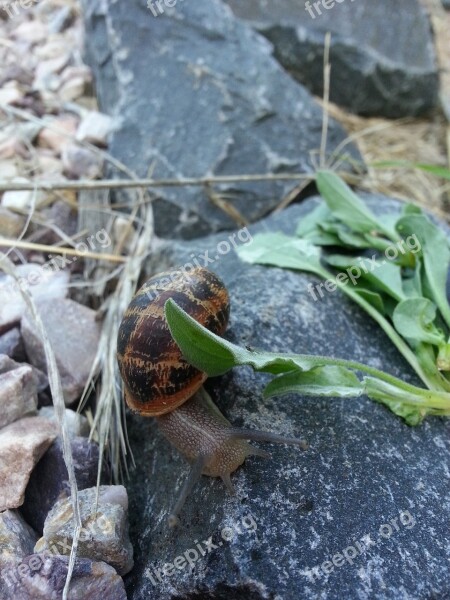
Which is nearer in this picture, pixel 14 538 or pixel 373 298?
pixel 14 538

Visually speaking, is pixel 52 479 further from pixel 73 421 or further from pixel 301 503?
pixel 301 503

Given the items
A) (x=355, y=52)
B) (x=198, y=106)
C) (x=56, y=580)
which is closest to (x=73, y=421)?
(x=56, y=580)

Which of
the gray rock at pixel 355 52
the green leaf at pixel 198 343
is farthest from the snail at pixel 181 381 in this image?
the gray rock at pixel 355 52

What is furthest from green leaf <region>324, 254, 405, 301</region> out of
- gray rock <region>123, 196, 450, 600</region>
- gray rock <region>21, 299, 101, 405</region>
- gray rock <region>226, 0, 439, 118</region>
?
gray rock <region>226, 0, 439, 118</region>

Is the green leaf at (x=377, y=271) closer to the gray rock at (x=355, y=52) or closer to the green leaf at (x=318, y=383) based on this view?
the green leaf at (x=318, y=383)

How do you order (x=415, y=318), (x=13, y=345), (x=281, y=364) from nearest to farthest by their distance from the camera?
(x=281, y=364)
(x=415, y=318)
(x=13, y=345)
